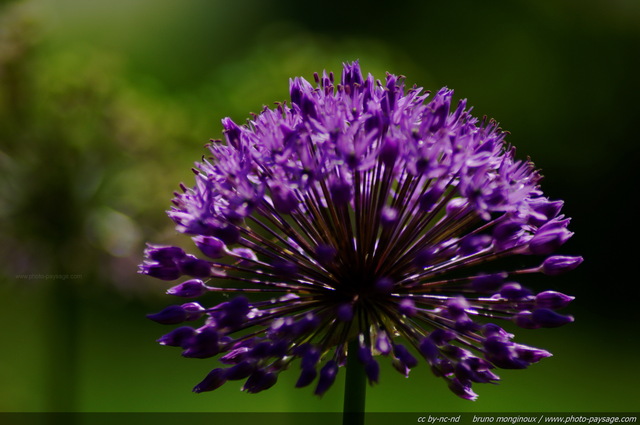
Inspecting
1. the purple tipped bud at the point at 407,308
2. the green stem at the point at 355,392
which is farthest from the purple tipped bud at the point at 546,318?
the green stem at the point at 355,392

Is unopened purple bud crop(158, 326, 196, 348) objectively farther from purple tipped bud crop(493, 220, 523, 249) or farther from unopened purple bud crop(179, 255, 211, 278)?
purple tipped bud crop(493, 220, 523, 249)

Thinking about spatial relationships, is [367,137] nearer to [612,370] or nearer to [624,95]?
[612,370]

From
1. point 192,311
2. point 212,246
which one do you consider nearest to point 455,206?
point 212,246

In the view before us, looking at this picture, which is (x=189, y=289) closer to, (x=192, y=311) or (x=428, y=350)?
(x=192, y=311)

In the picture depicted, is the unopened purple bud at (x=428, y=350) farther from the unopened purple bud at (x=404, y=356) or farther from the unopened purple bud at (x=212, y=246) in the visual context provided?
the unopened purple bud at (x=212, y=246)

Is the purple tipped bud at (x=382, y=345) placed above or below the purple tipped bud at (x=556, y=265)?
below
